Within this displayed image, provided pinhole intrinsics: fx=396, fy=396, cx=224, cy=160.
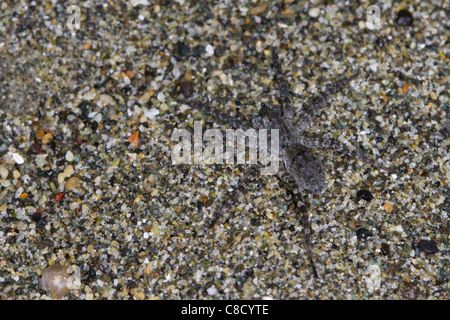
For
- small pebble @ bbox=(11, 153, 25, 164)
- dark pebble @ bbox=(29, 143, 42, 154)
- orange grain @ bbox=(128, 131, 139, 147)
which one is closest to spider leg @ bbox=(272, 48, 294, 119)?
orange grain @ bbox=(128, 131, 139, 147)

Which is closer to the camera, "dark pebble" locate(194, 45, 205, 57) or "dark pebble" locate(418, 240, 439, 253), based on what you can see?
"dark pebble" locate(418, 240, 439, 253)

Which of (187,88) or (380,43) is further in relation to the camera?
(380,43)

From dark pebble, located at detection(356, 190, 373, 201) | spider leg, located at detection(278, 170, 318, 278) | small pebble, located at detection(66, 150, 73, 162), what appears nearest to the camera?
spider leg, located at detection(278, 170, 318, 278)

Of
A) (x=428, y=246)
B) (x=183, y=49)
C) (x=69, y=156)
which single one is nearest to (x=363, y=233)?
(x=428, y=246)

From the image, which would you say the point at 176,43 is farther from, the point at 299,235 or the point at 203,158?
the point at 299,235

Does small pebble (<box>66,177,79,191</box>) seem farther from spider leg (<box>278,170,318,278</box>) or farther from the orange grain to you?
spider leg (<box>278,170,318,278</box>)

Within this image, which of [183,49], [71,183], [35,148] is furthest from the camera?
[183,49]

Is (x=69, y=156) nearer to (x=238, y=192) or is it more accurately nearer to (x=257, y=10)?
(x=238, y=192)
